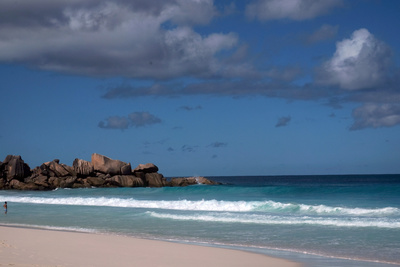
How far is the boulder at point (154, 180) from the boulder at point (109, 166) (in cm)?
247

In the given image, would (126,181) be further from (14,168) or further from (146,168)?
(14,168)

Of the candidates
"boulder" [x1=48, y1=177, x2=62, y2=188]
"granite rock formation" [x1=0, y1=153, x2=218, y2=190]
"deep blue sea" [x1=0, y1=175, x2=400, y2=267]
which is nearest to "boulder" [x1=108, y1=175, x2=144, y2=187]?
"granite rock formation" [x1=0, y1=153, x2=218, y2=190]

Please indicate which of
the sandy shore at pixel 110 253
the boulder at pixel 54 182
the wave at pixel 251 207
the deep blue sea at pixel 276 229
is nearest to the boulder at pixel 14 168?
the boulder at pixel 54 182

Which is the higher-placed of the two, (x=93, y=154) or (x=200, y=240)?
(x=93, y=154)

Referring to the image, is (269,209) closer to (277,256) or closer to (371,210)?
(371,210)

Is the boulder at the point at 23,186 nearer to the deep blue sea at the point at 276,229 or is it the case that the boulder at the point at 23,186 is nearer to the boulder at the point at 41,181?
the boulder at the point at 41,181

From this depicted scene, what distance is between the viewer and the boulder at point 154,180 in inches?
2377

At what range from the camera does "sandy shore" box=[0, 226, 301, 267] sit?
11.6 metres

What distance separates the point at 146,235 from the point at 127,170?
4322cm

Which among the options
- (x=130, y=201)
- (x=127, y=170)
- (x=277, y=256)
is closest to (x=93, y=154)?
(x=127, y=170)

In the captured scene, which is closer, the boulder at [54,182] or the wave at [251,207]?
the wave at [251,207]

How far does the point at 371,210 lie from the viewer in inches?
1040

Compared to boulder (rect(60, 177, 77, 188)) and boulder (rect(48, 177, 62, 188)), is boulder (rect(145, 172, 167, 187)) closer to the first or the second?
boulder (rect(60, 177, 77, 188))

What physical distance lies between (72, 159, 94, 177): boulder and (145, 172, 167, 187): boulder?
7.03m
